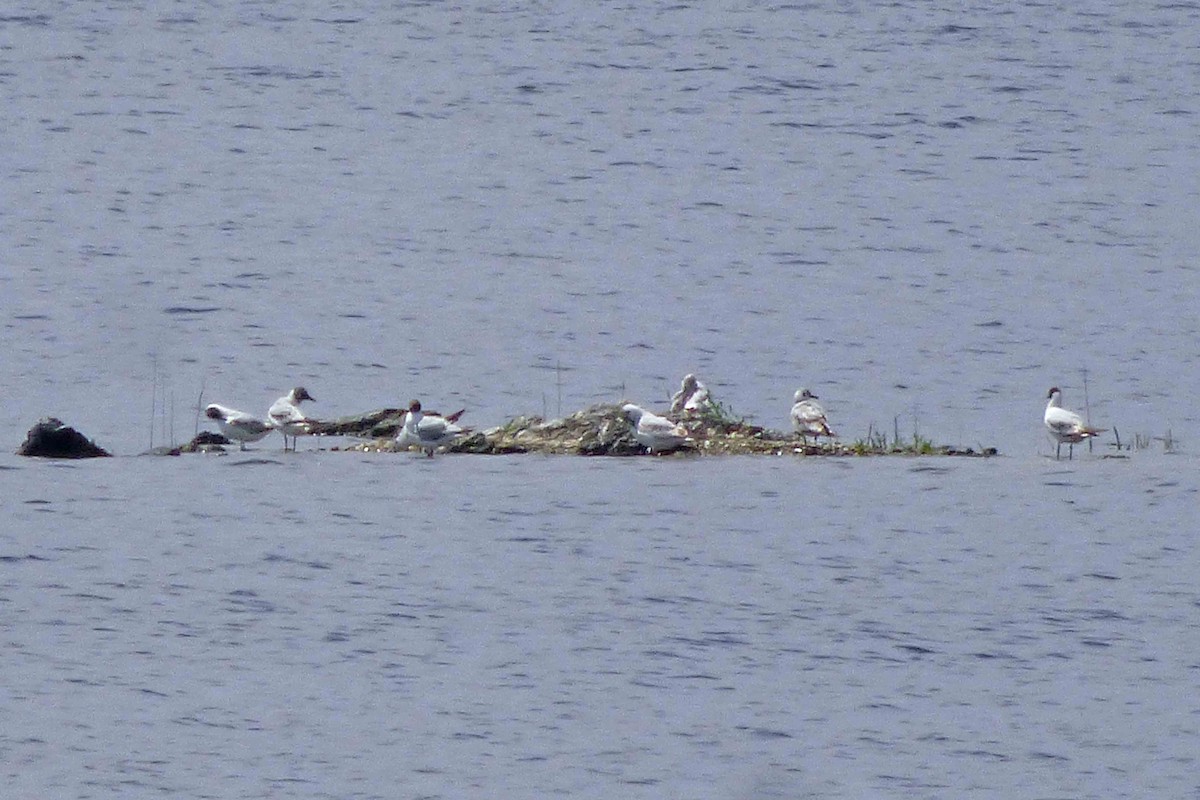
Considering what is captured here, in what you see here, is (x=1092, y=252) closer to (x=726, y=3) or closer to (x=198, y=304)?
(x=198, y=304)

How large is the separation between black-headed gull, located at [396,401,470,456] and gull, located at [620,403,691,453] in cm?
167

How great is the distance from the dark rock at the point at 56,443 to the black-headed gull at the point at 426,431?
3.01 m

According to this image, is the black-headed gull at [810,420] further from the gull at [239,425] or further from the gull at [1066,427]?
the gull at [239,425]

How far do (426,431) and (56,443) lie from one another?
363 centimetres

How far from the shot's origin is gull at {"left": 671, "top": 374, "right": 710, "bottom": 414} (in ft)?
82.7

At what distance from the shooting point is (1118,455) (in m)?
25.4

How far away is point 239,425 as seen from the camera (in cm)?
2439

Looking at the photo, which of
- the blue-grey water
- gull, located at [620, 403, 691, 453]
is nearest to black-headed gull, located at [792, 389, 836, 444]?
the blue-grey water

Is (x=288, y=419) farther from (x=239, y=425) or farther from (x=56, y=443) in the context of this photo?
(x=56, y=443)

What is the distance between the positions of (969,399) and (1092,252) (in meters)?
9.69

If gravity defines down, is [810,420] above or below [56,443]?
above

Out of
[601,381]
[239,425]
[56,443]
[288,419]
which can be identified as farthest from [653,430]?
[601,381]

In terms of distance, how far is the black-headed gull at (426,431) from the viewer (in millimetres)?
23906

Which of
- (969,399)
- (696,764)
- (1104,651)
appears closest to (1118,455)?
(969,399)
